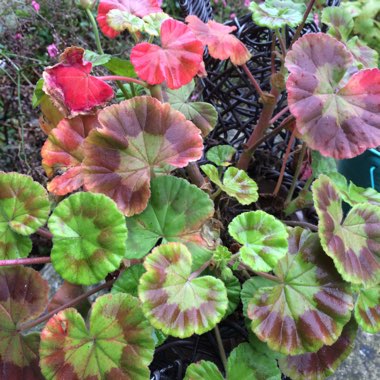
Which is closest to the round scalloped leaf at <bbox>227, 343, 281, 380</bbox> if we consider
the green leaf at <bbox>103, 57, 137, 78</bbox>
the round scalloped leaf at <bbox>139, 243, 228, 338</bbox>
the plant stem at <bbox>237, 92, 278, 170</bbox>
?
the round scalloped leaf at <bbox>139, 243, 228, 338</bbox>

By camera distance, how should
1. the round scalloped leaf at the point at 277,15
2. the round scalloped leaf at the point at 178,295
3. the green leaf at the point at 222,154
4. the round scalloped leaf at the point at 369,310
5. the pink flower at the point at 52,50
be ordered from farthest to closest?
the pink flower at the point at 52,50 → the green leaf at the point at 222,154 → the round scalloped leaf at the point at 277,15 → the round scalloped leaf at the point at 369,310 → the round scalloped leaf at the point at 178,295

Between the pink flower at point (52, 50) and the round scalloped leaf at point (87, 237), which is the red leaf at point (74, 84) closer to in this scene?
the round scalloped leaf at point (87, 237)

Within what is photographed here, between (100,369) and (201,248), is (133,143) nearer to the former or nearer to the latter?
(201,248)

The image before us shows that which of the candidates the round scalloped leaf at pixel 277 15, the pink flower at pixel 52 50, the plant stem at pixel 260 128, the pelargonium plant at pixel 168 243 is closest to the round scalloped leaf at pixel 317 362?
the pelargonium plant at pixel 168 243

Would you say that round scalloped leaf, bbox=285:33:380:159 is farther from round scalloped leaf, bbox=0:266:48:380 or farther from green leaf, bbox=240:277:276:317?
round scalloped leaf, bbox=0:266:48:380

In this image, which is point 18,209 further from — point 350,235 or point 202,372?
point 350,235
